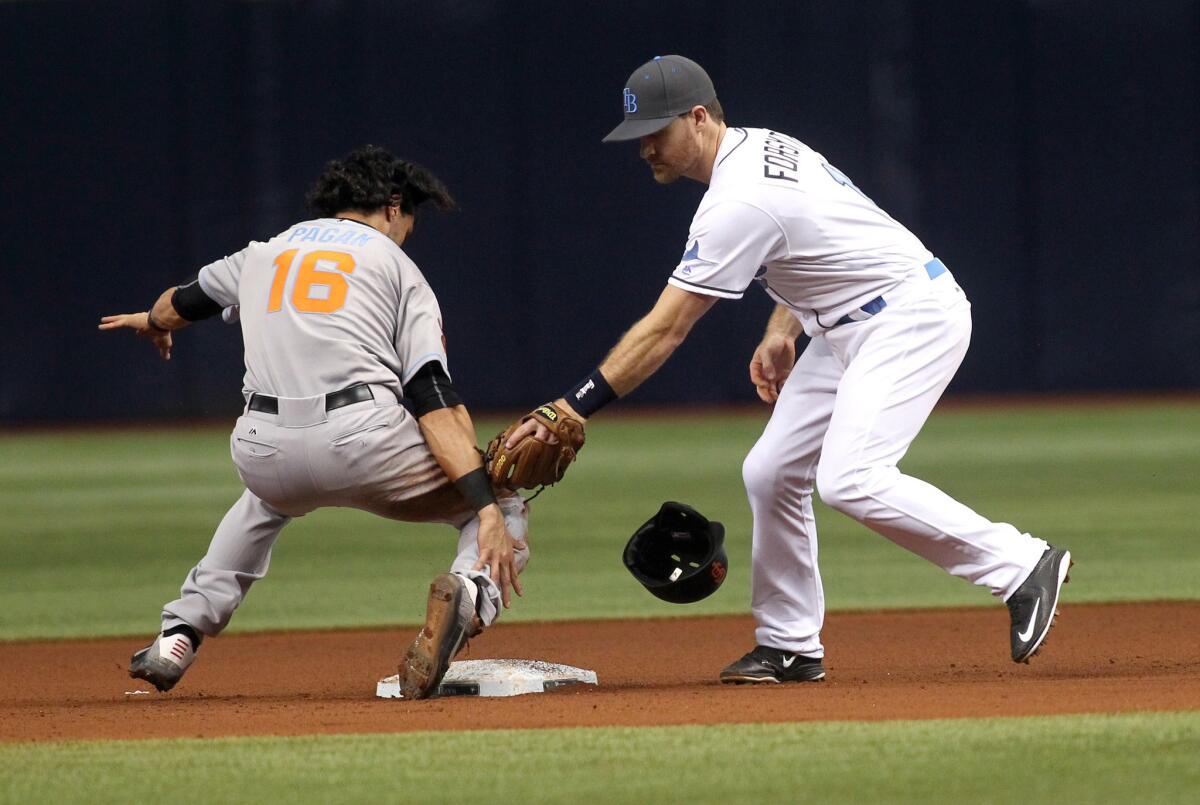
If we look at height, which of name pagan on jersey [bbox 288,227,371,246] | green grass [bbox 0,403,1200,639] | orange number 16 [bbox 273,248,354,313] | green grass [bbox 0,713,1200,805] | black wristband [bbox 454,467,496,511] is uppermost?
name pagan on jersey [bbox 288,227,371,246]

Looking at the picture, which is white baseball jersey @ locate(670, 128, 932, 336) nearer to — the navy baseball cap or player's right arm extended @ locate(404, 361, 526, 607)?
the navy baseball cap

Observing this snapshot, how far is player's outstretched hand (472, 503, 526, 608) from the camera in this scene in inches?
176

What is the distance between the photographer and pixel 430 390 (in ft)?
15.0

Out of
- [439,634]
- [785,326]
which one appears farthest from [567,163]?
[439,634]

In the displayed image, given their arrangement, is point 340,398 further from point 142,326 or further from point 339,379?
point 142,326

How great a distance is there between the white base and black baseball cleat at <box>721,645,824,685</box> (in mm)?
398

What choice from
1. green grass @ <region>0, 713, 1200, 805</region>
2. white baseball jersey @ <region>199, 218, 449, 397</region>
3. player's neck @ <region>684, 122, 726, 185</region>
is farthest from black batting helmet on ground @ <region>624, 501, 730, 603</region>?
green grass @ <region>0, 713, 1200, 805</region>

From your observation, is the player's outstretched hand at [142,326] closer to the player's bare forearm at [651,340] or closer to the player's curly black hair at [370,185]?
the player's curly black hair at [370,185]

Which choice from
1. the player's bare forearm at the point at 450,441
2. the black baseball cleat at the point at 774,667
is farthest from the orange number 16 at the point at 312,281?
the black baseball cleat at the point at 774,667

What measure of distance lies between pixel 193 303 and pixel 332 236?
0.53m

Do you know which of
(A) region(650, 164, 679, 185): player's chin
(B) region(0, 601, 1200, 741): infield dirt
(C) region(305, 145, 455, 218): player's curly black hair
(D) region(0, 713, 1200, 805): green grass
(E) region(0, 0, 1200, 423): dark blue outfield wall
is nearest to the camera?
(D) region(0, 713, 1200, 805): green grass

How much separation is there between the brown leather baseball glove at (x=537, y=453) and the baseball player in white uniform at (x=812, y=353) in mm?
56

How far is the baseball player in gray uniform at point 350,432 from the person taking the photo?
444cm

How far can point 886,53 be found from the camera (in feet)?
52.7
